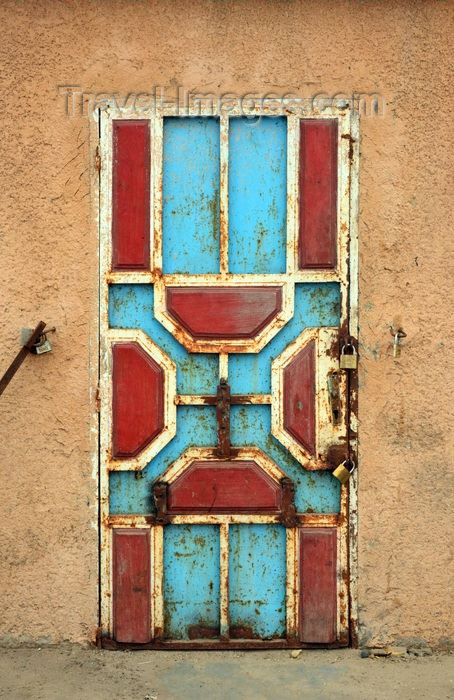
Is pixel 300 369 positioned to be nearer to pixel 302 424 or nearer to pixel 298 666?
pixel 302 424

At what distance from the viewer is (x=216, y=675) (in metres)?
3.11

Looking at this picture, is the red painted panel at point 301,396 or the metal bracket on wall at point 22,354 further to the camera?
the red painted panel at point 301,396

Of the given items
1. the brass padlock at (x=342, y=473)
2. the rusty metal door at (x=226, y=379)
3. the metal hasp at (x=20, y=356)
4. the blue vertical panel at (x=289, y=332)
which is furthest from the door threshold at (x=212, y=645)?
the metal hasp at (x=20, y=356)

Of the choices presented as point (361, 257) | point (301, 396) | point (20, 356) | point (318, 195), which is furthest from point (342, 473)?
point (20, 356)

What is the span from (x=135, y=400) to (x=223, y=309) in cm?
57

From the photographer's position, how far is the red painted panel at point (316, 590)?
3.28 meters

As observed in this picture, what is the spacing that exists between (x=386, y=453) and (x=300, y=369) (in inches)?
21.4

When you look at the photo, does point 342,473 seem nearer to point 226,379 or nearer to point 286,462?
point 286,462

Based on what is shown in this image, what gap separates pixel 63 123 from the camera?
3234 mm

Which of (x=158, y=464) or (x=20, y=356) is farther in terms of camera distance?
(x=158, y=464)

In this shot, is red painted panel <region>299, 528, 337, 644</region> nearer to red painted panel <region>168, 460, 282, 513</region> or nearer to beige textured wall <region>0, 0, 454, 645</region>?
beige textured wall <region>0, 0, 454, 645</region>

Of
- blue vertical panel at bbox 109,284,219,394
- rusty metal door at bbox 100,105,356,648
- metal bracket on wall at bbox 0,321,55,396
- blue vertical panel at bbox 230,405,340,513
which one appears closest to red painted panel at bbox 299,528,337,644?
rusty metal door at bbox 100,105,356,648

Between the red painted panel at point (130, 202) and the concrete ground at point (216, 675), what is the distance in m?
1.77

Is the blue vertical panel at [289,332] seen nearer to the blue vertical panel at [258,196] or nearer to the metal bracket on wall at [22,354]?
the blue vertical panel at [258,196]
